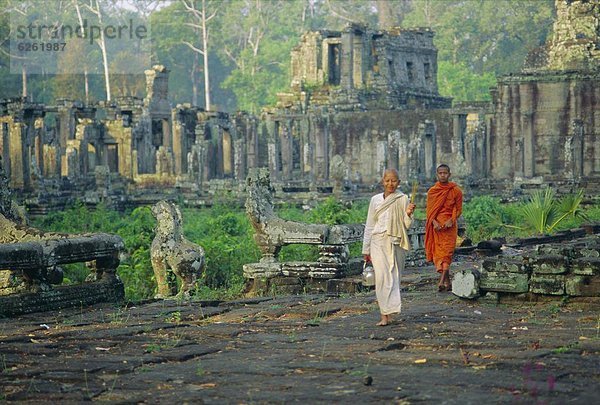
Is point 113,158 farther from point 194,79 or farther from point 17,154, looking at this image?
point 194,79

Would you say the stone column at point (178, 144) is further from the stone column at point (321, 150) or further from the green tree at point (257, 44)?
the green tree at point (257, 44)

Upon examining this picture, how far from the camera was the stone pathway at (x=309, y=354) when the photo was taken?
7.55 m

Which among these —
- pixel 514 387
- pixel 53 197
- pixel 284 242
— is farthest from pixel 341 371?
pixel 53 197

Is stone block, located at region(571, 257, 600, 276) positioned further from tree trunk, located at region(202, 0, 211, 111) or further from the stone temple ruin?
tree trunk, located at region(202, 0, 211, 111)

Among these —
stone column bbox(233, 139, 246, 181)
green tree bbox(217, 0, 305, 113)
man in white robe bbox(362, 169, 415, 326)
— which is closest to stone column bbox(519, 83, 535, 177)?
stone column bbox(233, 139, 246, 181)

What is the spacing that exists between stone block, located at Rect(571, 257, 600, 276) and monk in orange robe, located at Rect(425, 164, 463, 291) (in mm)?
1654

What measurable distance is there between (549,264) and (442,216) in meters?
1.53

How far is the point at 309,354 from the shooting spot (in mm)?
8922

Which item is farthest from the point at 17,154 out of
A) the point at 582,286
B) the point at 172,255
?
the point at 582,286

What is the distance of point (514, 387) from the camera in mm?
7457

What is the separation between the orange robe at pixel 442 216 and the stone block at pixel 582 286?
5.34 feet

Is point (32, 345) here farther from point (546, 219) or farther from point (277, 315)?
point (546, 219)

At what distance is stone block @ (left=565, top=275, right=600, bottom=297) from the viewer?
11.1 m

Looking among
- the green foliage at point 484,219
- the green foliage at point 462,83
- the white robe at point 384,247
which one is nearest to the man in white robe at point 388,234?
the white robe at point 384,247
